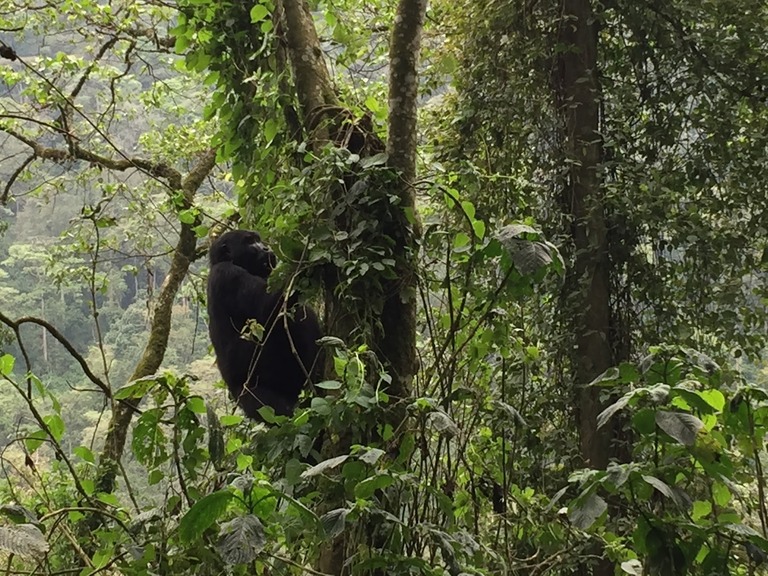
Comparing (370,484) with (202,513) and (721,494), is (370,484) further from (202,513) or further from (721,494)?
(721,494)

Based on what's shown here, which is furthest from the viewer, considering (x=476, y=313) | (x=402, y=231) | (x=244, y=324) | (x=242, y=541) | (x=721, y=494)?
(x=244, y=324)

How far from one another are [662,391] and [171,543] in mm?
1008

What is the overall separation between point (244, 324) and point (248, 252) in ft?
1.07

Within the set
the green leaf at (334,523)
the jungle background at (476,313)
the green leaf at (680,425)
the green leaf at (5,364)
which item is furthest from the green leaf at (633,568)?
the green leaf at (5,364)

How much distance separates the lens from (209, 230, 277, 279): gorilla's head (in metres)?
3.37

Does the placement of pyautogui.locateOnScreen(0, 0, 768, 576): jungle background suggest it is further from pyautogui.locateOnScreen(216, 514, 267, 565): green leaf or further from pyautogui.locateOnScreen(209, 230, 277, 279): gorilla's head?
pyautogui.locateOnScreen(209, 230, 277, 279): gorilla's head

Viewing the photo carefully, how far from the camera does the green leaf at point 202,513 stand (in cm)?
121

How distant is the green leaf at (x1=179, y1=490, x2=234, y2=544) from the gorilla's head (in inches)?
83.8

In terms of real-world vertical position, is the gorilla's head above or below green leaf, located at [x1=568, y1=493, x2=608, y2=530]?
above

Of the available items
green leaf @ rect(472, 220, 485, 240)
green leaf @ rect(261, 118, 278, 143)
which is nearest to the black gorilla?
green leaf @ rect(261, 118, 278, 143)

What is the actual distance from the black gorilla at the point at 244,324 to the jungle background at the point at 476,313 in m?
0.29

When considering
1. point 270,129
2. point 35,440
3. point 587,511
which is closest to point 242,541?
point 587,511

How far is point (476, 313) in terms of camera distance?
244 centimetres

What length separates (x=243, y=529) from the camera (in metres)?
1.19
